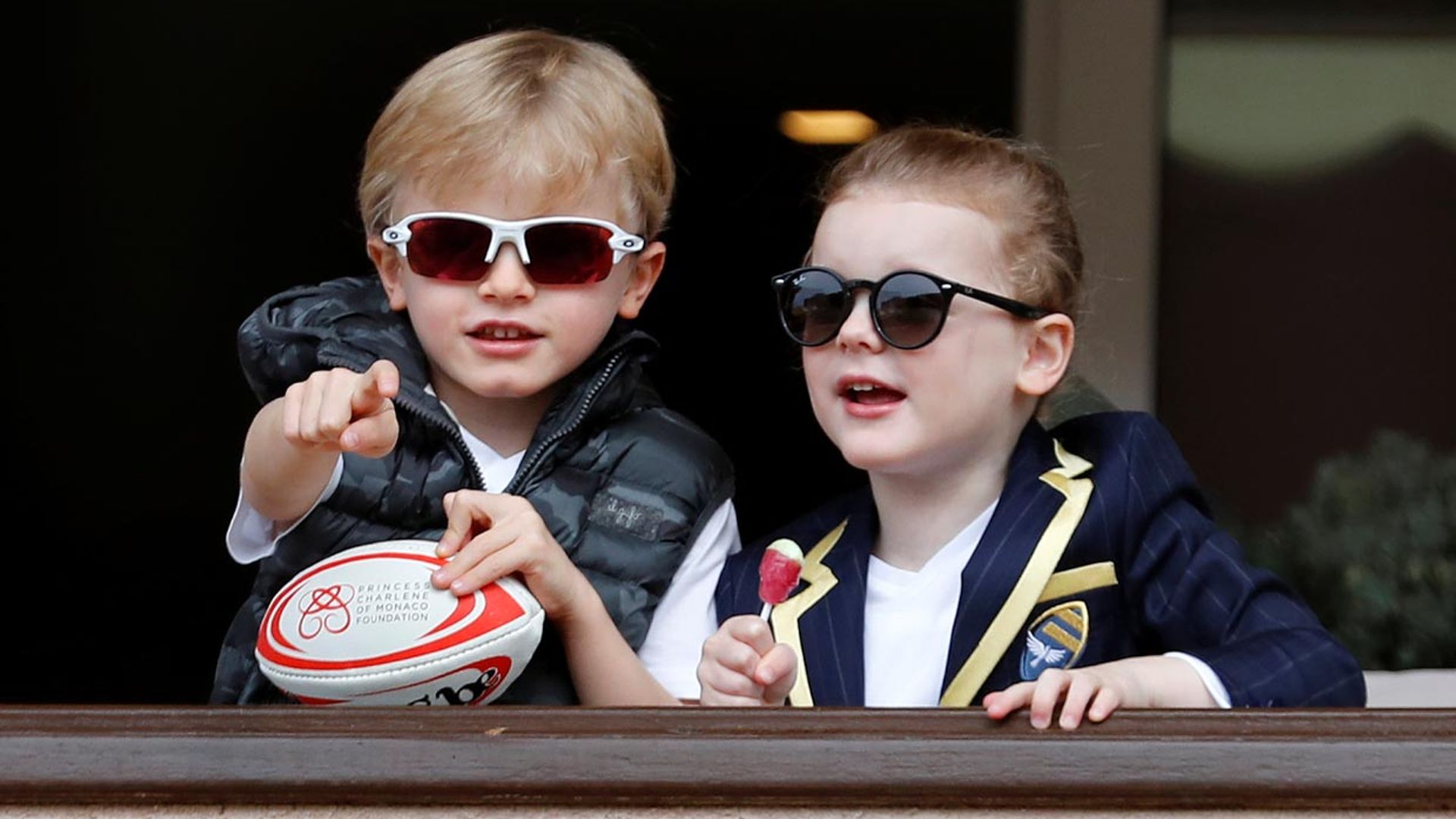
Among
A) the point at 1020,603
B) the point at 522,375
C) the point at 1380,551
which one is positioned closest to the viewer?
the point at 1020,603

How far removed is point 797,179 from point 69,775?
142 inches

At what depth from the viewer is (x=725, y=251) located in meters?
4.95

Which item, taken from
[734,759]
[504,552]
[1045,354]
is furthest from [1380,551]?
[734,759]

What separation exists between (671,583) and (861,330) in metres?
0.41

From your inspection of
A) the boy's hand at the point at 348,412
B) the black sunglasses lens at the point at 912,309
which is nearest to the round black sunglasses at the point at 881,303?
the black sunglasses lens at the point at 912,309

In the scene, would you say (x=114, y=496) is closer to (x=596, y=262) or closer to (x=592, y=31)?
(x=592, y=31)

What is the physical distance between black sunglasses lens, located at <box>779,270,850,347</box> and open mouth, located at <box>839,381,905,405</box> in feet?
0.21

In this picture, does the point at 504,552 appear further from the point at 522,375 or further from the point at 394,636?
the point at 522,375

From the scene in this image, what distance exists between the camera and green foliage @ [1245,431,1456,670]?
3832mm

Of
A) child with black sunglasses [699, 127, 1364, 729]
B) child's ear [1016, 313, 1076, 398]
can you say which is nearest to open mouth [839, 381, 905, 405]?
child with black sunglasses [699, 127, 1364, 729]

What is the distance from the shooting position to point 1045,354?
2059 mm

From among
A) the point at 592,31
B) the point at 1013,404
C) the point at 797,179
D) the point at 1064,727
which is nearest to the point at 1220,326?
the point at 797,179

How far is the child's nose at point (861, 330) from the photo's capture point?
75.7 inches

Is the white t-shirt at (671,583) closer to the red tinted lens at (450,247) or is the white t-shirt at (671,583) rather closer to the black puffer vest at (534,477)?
the black puffer vest at (534,477)
